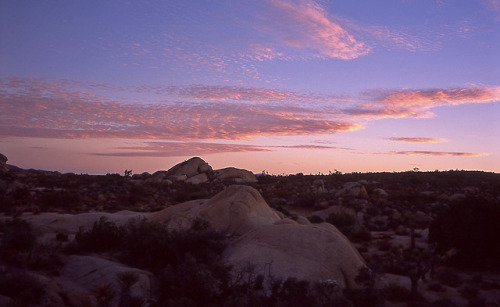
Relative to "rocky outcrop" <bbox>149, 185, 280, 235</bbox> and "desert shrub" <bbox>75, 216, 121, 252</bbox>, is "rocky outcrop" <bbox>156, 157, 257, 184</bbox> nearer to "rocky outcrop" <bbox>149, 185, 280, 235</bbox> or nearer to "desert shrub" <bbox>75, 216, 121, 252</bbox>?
"rocky outcrop" <bbox>149, 185, 280, 235</bbox>

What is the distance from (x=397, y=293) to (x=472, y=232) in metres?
4.46

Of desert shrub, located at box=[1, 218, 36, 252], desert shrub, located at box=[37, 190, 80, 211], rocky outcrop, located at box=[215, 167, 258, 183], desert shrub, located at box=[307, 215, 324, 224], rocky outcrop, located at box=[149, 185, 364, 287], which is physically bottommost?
desert shrub, located at box=[37, 190, 80, 211]

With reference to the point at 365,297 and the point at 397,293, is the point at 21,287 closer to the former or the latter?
the point at 365,297

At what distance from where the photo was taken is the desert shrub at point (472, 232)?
1213 centimetres

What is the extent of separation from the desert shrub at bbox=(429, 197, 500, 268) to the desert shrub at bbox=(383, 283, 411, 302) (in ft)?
12.5

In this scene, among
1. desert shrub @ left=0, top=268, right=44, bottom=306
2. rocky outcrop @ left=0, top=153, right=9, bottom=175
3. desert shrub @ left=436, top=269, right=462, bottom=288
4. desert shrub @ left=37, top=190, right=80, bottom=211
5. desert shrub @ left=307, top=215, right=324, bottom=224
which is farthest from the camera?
rocky outcrop @ left=0, top=153, right=9, bottom=175

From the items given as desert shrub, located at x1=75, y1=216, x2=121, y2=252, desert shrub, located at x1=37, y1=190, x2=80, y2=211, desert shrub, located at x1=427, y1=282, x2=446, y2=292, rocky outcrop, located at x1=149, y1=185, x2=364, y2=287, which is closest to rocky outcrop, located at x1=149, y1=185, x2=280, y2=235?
rocky outcrop, located at x1=149, y1=185, x2=364, y2=287

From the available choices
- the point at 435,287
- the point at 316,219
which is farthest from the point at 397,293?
the point at 316,219

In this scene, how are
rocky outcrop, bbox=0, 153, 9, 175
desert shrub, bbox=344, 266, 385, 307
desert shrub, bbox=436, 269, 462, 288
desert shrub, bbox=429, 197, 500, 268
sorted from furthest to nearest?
rocky outcrop, bbox=0, 153, 9, 175
desert shrub, bbox=429, 197, 500, 268
desert shrub, bbox=436, 269, 462, 288
desert shrub, bbox=344, 266, 385, 307

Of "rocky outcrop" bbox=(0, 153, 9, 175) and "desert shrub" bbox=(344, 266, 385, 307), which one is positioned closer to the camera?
"desert shrub" bbox=(344, 266, 385, 307)

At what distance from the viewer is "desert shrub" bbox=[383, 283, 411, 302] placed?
9.55 meters

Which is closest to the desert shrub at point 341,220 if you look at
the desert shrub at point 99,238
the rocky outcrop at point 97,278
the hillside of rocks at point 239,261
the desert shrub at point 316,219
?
the desert shrub at point 316,219

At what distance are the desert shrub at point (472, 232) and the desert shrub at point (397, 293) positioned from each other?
3.81m

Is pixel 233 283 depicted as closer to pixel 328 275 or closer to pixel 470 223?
pixel 328 275
